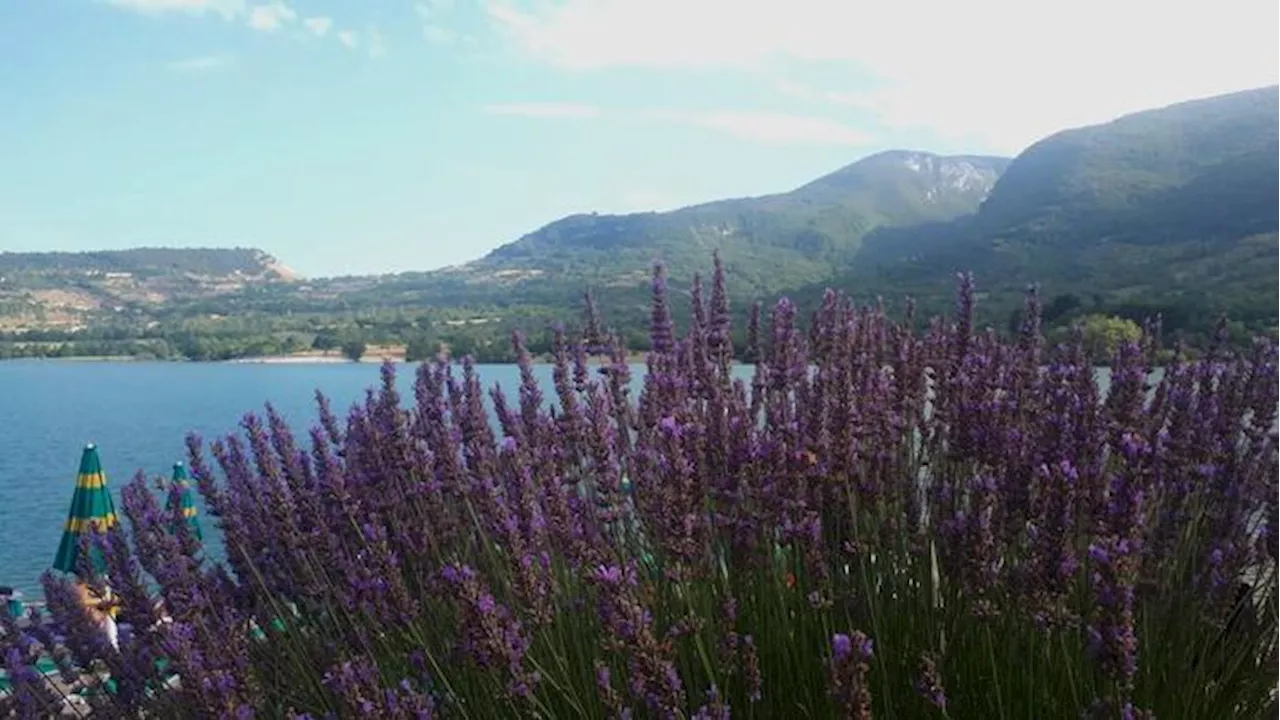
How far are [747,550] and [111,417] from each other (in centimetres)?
8461

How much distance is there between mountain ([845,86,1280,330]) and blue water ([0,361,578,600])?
4493cm

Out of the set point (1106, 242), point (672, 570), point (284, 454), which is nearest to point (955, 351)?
point (672, 570)

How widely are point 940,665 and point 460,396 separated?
1.83 meters

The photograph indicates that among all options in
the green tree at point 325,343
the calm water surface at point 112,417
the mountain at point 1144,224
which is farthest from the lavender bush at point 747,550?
the green tree at point 325,343

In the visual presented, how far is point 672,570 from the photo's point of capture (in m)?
2.00

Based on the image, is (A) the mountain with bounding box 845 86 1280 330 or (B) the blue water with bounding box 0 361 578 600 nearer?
(B) the blue water with bounding box 0 361 578 600

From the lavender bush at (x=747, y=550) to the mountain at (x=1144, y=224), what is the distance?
51.4 m

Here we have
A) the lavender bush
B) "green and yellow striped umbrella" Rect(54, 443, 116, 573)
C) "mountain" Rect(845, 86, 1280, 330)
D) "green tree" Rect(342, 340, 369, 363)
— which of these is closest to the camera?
the lavender bush

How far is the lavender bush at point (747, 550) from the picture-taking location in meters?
1.80

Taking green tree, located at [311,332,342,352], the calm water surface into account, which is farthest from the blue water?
green tree, located at [311,332,342,352]

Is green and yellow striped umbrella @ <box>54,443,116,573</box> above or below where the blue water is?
above

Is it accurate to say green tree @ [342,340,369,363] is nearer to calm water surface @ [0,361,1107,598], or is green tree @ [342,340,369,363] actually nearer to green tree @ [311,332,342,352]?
calm water surface @ [0,361,1107,598]

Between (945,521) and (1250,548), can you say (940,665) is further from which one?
(1250,548)

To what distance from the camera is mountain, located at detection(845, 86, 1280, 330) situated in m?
83.2
